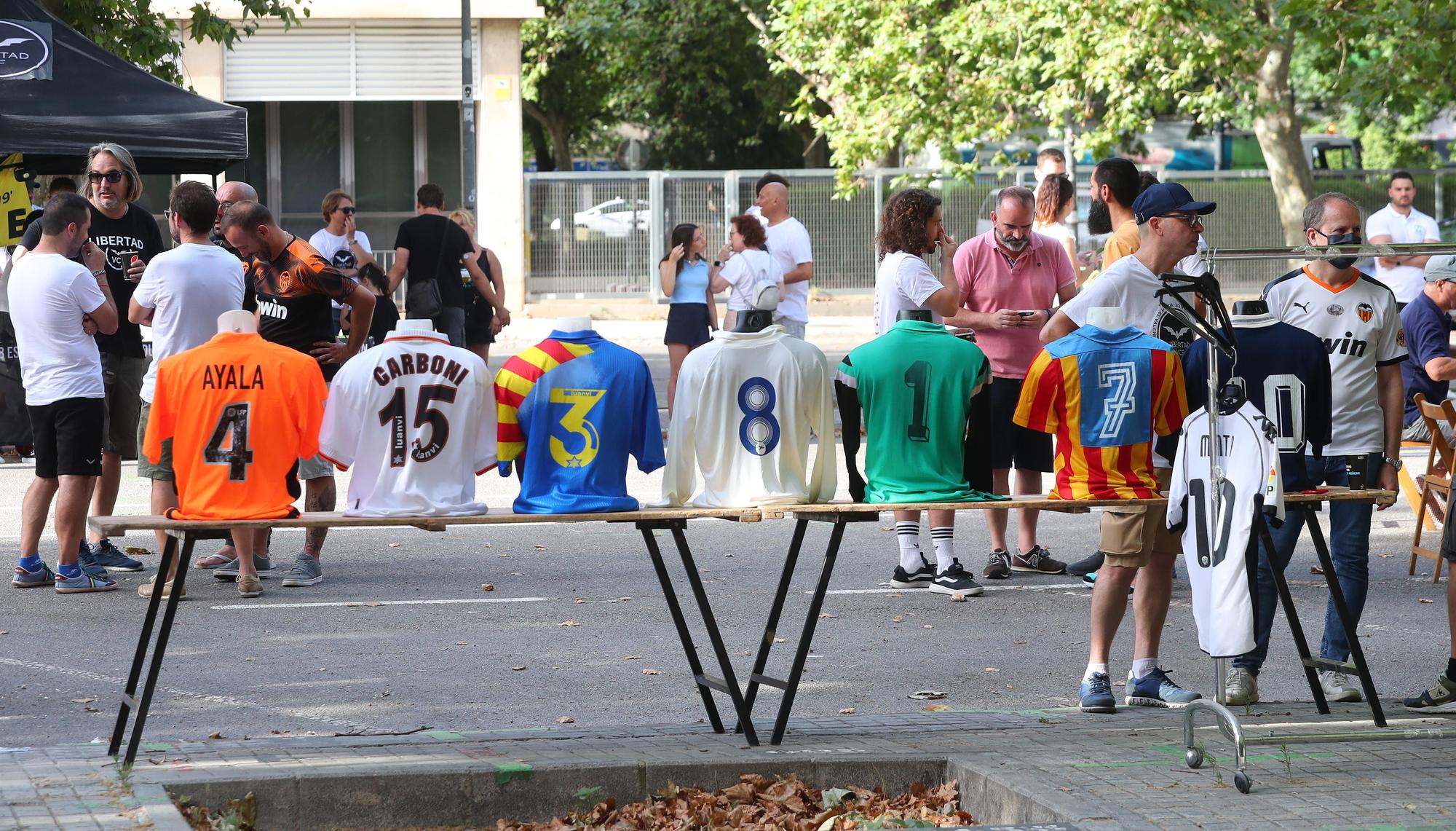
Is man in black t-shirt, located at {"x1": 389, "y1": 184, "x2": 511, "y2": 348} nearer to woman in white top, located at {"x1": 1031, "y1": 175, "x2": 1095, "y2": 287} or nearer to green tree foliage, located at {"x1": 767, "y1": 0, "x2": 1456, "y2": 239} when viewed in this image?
woman in white top, located at {"x1": 1031, "y1": 175, "x2": 1095, "y2": 287}

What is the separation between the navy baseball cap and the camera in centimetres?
643

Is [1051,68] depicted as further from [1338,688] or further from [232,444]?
[232,444]

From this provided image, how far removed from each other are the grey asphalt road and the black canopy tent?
2.53 metres

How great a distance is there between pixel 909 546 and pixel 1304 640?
3041 mm

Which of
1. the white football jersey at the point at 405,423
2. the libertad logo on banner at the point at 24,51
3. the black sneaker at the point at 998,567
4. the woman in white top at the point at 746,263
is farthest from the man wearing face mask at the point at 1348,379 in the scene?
the libertad logo on banner at the point at 24,51

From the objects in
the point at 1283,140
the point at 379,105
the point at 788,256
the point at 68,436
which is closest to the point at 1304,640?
the point at 68,436

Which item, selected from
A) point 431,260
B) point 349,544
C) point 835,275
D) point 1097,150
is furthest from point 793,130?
point 349,544

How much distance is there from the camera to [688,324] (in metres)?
14.0

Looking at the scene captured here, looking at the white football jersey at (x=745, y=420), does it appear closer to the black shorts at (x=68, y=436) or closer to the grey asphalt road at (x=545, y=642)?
the grey asphalt road at (x=545, y=642)

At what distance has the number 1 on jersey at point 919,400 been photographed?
5.98 metres

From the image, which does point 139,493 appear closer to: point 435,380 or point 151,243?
point 151,243

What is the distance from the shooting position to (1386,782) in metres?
5.24

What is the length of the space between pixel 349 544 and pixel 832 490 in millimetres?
5150

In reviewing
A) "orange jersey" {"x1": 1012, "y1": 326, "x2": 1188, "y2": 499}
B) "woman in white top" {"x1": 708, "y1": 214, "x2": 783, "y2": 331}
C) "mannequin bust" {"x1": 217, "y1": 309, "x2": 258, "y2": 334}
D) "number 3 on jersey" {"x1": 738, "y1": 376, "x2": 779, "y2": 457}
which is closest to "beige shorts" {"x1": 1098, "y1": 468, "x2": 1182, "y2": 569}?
"orange jersey" {"x1": 1012, "y1": 326, "x2": 1188, "y2": 499}
